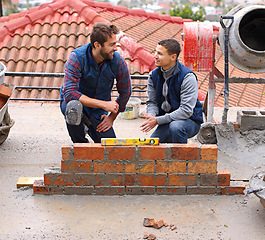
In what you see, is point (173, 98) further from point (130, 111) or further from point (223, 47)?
point (130, 111)

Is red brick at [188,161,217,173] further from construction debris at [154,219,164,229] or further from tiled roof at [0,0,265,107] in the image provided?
tiled roof at [0,0,265,107]

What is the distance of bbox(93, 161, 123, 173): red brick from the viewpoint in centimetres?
324

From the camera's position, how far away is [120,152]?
320 cm

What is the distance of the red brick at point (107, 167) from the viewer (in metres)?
3.24

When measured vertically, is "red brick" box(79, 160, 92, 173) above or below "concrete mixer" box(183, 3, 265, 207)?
below

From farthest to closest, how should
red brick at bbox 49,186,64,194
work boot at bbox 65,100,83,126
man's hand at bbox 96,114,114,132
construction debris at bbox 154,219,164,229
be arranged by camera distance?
man's hand at bbox 96,114,114,132, work boot at bbox 65,100,83,126, red brick at bbox 49,186,64,194, construction debris at bbox 154,219,164,229

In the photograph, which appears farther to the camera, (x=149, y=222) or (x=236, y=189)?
(x=236, y=189)

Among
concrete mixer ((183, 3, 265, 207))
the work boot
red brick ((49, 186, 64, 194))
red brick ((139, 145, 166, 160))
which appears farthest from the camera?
concrete mixer ((183, 3, 265, 207))

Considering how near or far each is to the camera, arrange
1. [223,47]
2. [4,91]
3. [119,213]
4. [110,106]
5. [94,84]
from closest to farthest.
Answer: [119,213] < [110,106] < [94,84] < [4,91] < [223,47]

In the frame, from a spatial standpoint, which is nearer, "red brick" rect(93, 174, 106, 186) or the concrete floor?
the concrete floor

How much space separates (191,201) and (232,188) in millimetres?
421

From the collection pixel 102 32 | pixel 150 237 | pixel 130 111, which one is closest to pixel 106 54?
pixel 102 32

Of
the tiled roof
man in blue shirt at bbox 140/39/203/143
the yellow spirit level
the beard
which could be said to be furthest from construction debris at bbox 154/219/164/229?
the tiled roof

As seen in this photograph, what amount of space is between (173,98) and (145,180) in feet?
2.99
